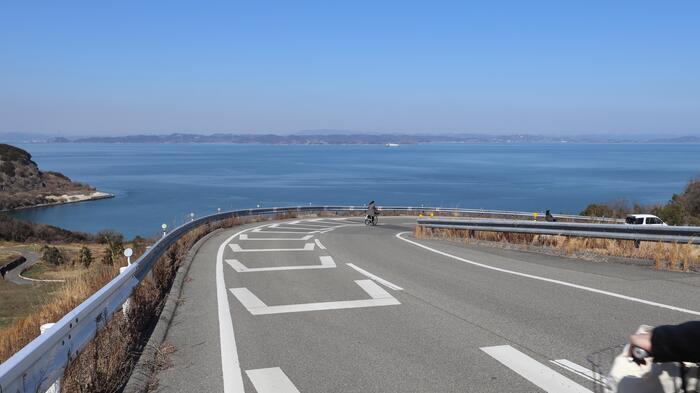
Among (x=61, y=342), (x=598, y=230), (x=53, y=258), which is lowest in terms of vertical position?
(x=53, y=258)

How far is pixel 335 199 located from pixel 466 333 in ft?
272

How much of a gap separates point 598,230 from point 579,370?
29.6ft

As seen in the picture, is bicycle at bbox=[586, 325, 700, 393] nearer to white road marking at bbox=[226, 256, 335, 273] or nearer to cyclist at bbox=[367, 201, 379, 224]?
white road marking at bbox=[226, 256, 335, 273]

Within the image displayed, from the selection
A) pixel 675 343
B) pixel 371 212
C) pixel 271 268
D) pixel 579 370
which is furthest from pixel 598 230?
pixel 371 212

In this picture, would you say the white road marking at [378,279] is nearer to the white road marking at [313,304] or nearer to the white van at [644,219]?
the white road marking at [313,304]

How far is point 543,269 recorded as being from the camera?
11836mm

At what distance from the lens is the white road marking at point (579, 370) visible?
5.26 m

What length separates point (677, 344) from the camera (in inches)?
117

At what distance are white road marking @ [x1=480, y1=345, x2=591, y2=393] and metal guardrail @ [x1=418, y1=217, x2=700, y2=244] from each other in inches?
277

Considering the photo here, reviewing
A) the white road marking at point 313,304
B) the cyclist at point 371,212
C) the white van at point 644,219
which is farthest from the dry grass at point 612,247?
the cyclist at point 371,212

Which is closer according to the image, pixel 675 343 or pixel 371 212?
pixel 675 343

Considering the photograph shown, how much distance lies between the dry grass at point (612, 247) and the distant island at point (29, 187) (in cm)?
9970

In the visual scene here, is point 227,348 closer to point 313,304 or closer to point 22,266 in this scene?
point 313,304

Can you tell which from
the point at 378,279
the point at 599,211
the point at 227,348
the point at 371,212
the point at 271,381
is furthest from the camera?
the point at 599,211
